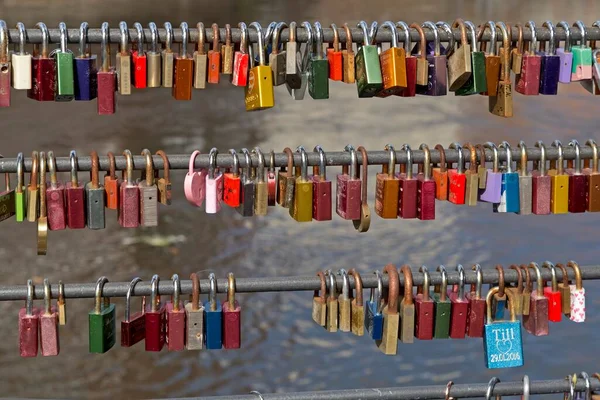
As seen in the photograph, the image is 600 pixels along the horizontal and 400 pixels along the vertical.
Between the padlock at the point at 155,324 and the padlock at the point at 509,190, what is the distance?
766mm

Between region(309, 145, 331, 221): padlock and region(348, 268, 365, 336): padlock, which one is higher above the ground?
region(309, 145, 331, 221): padlock

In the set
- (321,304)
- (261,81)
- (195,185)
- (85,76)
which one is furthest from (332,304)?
(85,76)

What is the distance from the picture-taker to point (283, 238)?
6566mm

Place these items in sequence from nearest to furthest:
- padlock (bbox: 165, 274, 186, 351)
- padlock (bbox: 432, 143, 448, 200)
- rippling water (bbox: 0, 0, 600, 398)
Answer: padlock (bbox: 165, 274, 186, 351), padlock (bbox: 432, 143, 448, 200), rippling water (bbox: 0, 0, 600, 398)

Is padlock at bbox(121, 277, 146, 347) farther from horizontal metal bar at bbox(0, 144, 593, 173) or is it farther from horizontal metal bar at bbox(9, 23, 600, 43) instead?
horizontal metal bar at bbox(9, 23, 600, 43)

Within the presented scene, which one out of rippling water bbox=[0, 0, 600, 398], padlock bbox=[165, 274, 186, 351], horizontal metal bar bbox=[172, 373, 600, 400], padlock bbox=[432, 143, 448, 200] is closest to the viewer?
horizontal metal bar bbox=[172, 373, 600, 400]

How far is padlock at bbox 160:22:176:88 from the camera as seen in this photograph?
84.9 inches

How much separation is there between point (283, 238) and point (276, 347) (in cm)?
145

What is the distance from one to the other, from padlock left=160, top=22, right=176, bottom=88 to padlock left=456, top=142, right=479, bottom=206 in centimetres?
63

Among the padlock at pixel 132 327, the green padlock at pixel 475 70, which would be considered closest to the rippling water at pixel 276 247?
the padlock at pixel 132 327

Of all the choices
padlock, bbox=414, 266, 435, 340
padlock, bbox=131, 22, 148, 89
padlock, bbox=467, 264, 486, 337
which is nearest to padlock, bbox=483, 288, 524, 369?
padlock, bbox=467, 264, 486, 337

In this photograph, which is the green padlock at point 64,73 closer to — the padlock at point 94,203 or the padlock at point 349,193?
the padlock at point 94,203

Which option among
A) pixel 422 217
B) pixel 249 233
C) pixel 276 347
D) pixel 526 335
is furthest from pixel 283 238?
pixel 422 217

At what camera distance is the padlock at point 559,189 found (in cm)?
226
